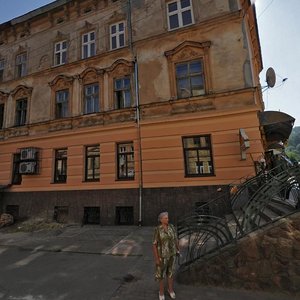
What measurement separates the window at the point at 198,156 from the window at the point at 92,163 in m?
4.40

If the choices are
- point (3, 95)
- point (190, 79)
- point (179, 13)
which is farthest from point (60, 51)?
point (190, 79)

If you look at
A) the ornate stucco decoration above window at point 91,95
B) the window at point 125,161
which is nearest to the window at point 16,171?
the ornate stucco decoration above window at point 91,95

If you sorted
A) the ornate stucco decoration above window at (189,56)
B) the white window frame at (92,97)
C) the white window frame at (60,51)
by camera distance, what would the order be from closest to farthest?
1. the ornate stucco decoration above window at (189,56)
2. the white window frame at (92,97)
3. the white window frame at (60,51)

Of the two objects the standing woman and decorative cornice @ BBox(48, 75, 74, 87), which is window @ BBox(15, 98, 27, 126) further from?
the standing woman

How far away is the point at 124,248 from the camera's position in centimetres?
712

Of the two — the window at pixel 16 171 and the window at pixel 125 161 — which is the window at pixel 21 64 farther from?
the window at pixel 125 161

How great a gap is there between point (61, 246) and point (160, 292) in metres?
4.96

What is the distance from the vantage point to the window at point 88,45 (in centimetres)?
1304

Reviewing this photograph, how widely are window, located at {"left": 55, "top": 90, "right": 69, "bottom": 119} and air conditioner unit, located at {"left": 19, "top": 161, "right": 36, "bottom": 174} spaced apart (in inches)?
112

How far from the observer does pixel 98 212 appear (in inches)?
439

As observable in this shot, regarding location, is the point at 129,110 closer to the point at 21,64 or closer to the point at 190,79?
the point at 190,79

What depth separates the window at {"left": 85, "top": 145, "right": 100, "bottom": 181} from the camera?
456 inches

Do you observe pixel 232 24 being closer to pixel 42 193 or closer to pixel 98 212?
pixel 98 212

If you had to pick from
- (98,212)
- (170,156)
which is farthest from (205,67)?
(98,212)
